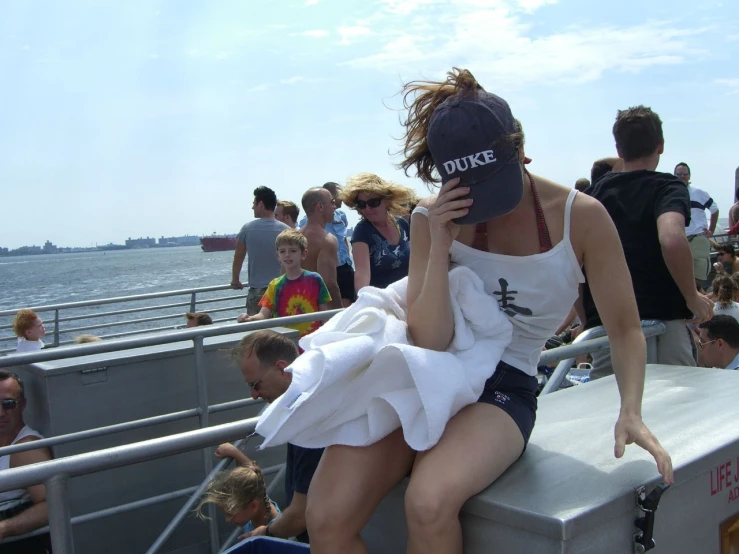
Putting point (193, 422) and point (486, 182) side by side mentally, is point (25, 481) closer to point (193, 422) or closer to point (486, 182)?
point (486, 182)

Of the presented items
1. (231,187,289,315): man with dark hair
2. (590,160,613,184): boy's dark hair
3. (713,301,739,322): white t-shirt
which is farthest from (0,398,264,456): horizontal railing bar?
(713,301,739,322): white t-shirt

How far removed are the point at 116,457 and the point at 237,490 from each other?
175 centimetres

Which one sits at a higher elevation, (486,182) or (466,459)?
(486,182)

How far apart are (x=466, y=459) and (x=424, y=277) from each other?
1.96 ft

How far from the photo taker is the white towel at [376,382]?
1.94 m

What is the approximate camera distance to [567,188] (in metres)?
2.28

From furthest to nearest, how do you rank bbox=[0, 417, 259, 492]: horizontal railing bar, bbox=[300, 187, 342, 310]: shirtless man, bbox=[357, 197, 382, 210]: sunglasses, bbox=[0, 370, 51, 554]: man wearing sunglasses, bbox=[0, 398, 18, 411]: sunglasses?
bbox=[300, 187, 342, 310]: shirtless man → bbox=[357, 197, 382, 210]: sunglasses → bbox=[0, 398, 18, 411]: sunglasses → bbox=[0, 370, 51, 554]: man wearing sunglasses → bbox=[0, 417, 259, 492]: horizontal railing bar

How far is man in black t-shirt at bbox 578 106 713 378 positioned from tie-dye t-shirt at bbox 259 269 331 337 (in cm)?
265

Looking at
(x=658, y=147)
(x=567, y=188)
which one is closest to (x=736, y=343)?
(x=658, y=147)

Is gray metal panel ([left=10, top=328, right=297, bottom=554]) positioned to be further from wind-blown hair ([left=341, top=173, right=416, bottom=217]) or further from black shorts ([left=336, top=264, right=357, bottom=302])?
black shorts ([left=336, top=264, right=357, bottom=302])

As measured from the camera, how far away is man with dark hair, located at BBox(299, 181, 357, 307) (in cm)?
741

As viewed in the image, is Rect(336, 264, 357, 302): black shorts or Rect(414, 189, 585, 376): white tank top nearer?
Rect(414, 189, 585, 376): white tank top

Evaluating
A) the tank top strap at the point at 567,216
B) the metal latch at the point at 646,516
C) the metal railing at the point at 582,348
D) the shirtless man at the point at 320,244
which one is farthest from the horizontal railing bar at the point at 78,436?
the metal latch at the point at 646,516

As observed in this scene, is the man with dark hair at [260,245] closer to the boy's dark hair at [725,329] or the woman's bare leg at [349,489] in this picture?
the boy's dark hair at [725,329]
